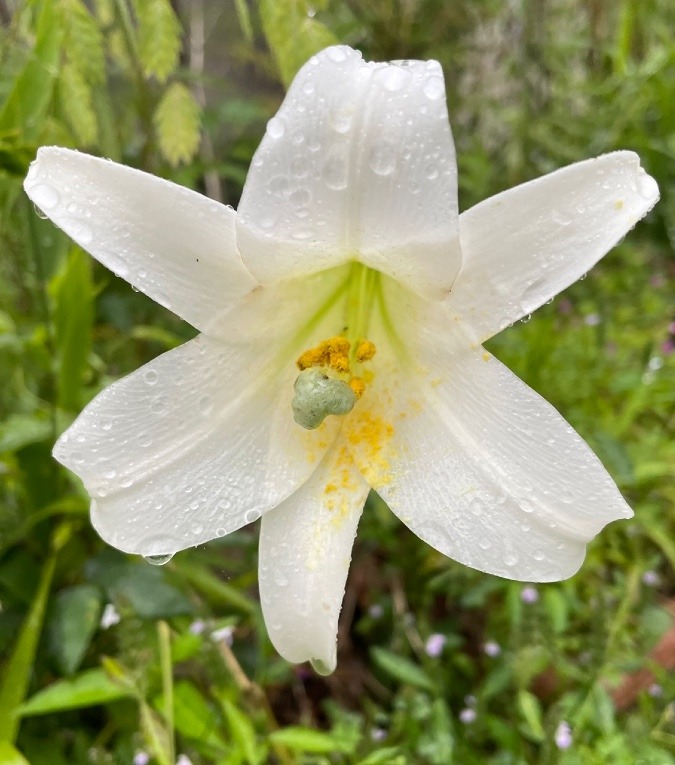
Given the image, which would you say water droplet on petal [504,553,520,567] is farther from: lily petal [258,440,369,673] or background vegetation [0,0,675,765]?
background vegetation [0,0,675,765]

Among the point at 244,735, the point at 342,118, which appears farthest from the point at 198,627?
the point at 342,118

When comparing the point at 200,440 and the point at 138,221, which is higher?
the point at 138,221

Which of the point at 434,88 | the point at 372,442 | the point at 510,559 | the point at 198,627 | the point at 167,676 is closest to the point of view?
the point at 434,88

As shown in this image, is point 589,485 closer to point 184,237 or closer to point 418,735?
point 184,237

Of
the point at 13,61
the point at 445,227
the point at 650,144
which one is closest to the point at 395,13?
the point at 650,144

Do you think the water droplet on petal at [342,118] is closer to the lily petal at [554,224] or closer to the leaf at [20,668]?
the lily petal at [554,224]

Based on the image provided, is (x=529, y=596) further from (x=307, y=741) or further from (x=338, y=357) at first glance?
(x=338, y=357)

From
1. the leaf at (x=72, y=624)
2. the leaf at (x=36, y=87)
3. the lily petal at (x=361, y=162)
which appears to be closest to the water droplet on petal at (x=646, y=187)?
the lily petal at (x=361, y=162)
